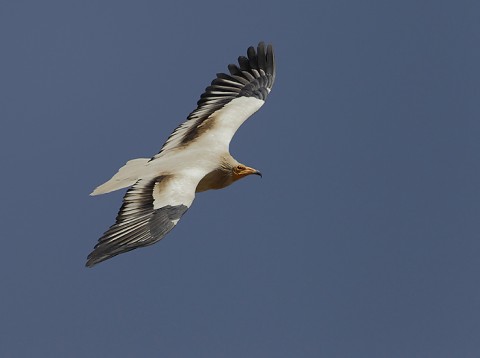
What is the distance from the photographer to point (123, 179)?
18.6 m

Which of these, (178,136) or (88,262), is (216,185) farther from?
(88,262)

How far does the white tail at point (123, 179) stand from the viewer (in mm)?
18406

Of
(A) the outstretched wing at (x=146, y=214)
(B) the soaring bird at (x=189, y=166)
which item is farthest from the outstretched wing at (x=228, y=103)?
(A) the outstretched wing at (x=146, y=214)

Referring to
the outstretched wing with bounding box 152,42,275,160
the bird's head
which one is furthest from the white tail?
the bird's head

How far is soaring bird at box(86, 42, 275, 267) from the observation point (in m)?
16.5

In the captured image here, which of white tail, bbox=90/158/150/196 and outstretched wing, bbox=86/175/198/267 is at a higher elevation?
white tail, bbox=90/158/150/196

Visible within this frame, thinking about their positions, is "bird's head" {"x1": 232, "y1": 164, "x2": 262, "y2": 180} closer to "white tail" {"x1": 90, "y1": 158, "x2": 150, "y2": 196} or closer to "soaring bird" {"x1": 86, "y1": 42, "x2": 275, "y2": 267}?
"soaring bird" {"x1": 86, "y1": 42, "x2": 275, "y2": 267}

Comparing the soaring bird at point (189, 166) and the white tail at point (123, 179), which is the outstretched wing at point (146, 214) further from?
the white tail at point (123, 179)

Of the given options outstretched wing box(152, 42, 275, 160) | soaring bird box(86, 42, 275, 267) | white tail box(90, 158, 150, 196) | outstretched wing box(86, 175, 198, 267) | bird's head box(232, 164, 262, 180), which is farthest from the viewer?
outstretched wing box(152, 42, 275, 160)

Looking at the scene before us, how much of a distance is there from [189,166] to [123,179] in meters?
1.17

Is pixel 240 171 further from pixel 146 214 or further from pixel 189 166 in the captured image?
pixel 146 214

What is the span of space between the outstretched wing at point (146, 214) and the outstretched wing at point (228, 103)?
7.00 ft

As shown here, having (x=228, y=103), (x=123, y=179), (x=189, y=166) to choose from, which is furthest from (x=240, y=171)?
(x=228, y=103)

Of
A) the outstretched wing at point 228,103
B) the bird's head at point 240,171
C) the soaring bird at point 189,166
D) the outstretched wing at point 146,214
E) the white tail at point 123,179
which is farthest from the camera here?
the outstretched wing at point 228,103
